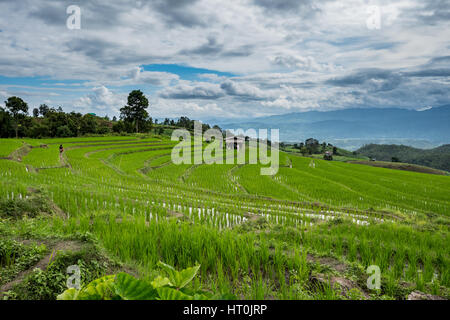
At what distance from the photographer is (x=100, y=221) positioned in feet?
20.6

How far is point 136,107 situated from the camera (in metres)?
73.9

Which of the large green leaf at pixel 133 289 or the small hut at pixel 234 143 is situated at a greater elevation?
the small hut at pixel 234 143

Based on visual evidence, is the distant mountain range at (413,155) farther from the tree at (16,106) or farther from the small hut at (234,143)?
the tree at (16,106)

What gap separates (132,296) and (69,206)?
8942 mm

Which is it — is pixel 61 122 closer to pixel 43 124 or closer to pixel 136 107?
pixel 43 124

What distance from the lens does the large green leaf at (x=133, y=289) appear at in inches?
61.1

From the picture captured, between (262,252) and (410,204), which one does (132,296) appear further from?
(410,204)

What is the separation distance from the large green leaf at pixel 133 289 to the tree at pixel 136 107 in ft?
251

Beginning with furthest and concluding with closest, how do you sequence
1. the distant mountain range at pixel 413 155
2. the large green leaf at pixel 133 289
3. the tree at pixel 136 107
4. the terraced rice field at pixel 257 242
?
the distant mountain range at pixel 413 155 → the tree at pixel 136 107 → the terraced rice field at pixel 257 242 → the large green leaf at pixel 133 289

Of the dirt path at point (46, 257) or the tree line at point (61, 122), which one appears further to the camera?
the tree line at point (61, 122)

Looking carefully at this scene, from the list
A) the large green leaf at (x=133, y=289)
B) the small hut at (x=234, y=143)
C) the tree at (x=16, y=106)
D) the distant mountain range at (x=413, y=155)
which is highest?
the tree at (x=16, y=106)

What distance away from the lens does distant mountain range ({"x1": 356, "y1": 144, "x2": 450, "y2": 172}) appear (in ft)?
413

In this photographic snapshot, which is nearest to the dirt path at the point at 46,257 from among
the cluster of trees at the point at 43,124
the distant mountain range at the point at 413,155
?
the cluster of trees at the point at 43,124
